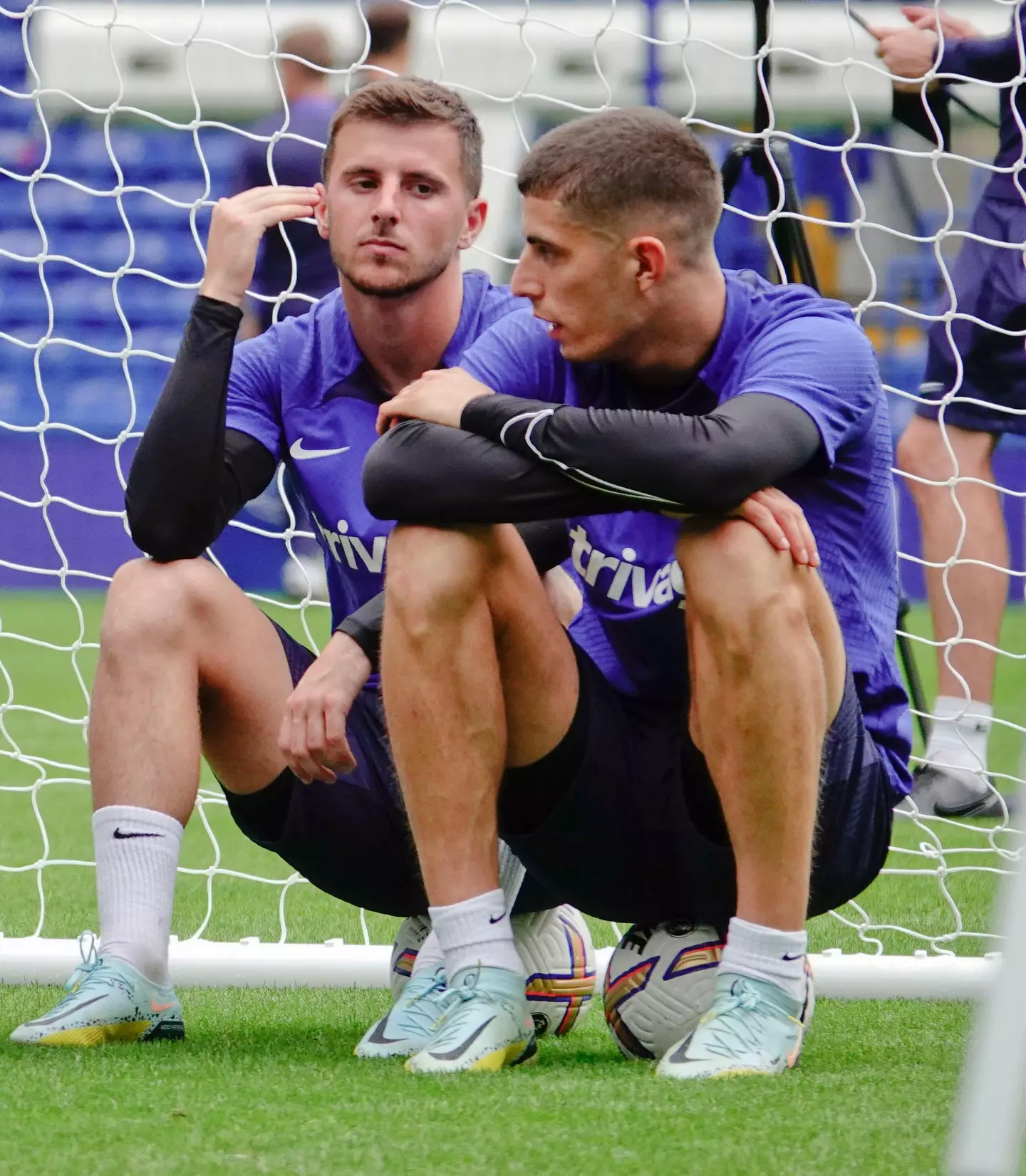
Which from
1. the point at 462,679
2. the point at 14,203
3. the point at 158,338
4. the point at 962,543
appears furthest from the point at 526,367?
the point at 14,203

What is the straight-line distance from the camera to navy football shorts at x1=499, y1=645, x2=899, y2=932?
2104mm

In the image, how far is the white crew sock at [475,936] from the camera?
2020 mm

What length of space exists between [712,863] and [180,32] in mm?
11948

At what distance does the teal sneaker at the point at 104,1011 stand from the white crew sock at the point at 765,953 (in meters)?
0.69

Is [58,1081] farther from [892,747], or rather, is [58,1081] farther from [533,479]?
[892,747]

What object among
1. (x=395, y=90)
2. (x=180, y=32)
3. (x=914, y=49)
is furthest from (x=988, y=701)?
(x=180, y=32)

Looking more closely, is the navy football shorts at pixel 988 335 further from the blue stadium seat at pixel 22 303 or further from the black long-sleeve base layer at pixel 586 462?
the blue stadium seat at pixel 22 303

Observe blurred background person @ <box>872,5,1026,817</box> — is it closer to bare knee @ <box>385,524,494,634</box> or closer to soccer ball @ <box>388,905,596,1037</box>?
soccer ball @ <box>388,905,596,1037</box>

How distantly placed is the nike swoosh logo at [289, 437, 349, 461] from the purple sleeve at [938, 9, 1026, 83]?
1617 millimetres

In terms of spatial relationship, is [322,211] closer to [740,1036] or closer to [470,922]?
[470,922]

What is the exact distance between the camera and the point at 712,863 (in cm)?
212

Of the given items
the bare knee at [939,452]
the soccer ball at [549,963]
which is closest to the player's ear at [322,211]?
the soccer ball at [549,963]

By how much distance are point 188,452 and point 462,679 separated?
55cm

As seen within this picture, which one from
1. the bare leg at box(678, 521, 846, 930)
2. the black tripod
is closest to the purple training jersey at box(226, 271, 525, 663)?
the bare leg at box(678, 521, 846, 930)
